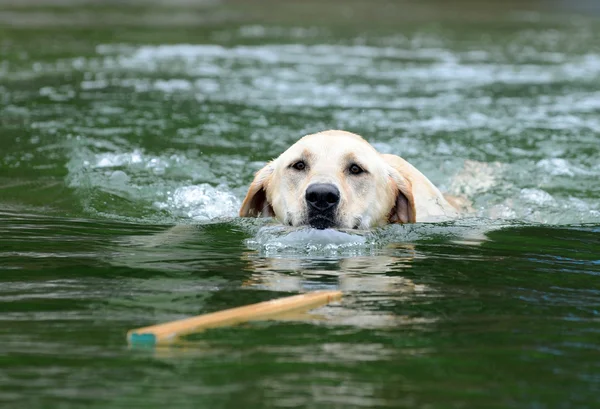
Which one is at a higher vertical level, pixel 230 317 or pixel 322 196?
pixel 322 196

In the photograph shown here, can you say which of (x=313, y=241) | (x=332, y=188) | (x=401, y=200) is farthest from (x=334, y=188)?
(x=401, y=200)

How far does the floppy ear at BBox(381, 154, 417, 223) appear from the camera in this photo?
21.0 feet

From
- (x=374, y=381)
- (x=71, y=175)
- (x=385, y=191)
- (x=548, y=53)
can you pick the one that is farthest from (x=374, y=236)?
(x=548, y=53)

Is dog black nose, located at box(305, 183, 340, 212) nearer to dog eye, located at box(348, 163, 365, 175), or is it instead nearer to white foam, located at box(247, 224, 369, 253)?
white foam, located at box(247, 224, 369, 253)

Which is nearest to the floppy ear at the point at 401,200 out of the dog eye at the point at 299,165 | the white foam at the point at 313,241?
the dog eye at the point at 299,165

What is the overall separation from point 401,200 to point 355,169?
0.53 m

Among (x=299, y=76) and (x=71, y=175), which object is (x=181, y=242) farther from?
(x=299, y=76)

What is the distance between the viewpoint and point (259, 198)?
6.68m

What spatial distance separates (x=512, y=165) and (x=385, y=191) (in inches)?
123

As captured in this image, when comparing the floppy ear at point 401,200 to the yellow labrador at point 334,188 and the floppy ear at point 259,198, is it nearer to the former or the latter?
the yellow labrador at point 334,188

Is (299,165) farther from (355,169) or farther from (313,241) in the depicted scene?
(313,241)

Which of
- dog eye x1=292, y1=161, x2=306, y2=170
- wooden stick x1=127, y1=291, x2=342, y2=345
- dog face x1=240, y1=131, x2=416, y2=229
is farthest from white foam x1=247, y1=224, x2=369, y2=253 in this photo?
wooden stick x1=127, y1=291, x2=342, y2=345

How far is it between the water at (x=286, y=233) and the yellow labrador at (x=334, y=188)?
0.16 metres

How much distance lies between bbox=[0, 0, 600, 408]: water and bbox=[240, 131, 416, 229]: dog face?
17 centimetres
